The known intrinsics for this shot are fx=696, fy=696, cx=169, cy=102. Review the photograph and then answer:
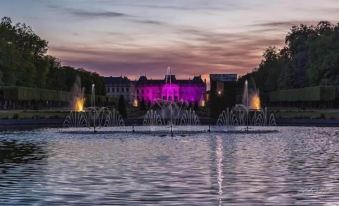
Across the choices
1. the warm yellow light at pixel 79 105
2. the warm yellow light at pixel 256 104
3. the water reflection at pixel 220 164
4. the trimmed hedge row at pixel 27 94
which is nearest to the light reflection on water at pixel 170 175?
the water reflection at pixel 220 164

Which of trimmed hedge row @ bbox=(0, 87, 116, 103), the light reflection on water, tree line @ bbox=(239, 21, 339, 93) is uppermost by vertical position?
tree line @ bbox=(239, 21, 339, 93)

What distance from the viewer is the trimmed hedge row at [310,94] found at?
72.4 m

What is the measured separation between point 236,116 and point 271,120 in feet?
15.3

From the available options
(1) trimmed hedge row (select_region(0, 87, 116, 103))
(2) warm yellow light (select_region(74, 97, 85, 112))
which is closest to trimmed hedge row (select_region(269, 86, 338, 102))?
(2) warm yellow light (select_region(74, 97, 85, 112))

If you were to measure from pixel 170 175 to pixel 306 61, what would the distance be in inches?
3192

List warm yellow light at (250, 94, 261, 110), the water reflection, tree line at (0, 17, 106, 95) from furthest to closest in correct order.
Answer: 1. warm yellow light at (250, 94, 261, 110)
2. tree line at (0, 17, 106, 95)
3. the water reflection

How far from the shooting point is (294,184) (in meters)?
14.8

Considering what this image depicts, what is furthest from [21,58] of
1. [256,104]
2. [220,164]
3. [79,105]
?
[220,164]

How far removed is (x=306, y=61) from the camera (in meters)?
94.8

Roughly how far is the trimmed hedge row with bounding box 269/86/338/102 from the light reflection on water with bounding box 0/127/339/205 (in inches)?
1881

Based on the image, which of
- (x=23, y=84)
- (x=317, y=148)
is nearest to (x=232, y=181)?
(x=317, y=148)

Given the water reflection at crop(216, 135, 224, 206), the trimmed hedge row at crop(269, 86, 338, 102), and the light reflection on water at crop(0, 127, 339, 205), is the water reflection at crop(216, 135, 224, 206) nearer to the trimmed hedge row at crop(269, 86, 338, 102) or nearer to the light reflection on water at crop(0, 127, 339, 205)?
the light reflection on water at crop(0, 127, 339, 205)

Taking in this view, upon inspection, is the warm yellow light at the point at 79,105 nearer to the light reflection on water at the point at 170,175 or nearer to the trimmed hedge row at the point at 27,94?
the trimmed hedge row at the point at 27,94

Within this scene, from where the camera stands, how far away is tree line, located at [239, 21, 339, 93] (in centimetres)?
8194
